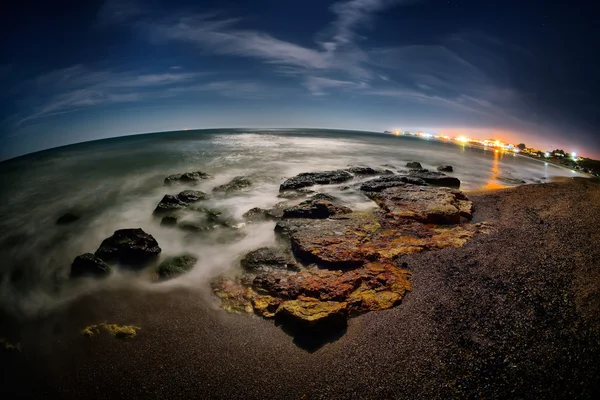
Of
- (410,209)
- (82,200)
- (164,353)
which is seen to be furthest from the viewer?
(82,200)

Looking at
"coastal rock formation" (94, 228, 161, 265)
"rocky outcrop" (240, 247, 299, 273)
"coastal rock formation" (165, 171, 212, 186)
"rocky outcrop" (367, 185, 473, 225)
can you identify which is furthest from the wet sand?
"coastal rock formation" (165, 171, 212, 186)

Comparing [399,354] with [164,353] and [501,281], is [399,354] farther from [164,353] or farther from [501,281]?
[164,353]

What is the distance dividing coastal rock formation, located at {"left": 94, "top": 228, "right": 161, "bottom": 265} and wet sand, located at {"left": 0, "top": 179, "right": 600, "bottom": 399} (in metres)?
1.51

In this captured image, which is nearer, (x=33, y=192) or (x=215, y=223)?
(x=215, y=223)

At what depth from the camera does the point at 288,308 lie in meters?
4.56

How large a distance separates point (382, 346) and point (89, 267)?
7.92 m

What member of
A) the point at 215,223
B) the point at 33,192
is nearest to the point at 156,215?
the point at 215,223

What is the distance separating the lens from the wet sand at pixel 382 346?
3.19 m

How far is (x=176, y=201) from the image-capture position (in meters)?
11.9

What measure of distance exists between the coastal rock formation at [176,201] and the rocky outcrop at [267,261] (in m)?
6.49

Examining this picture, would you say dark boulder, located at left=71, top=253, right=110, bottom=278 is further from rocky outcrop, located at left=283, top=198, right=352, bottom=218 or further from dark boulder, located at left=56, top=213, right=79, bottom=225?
dark boulder, located at left=56, top=213, right=79, bottom=225

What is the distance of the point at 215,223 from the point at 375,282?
6864mm

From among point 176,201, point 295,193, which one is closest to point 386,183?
point 295,193

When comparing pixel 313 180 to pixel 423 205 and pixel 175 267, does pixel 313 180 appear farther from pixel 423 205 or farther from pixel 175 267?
pixel 175 267
